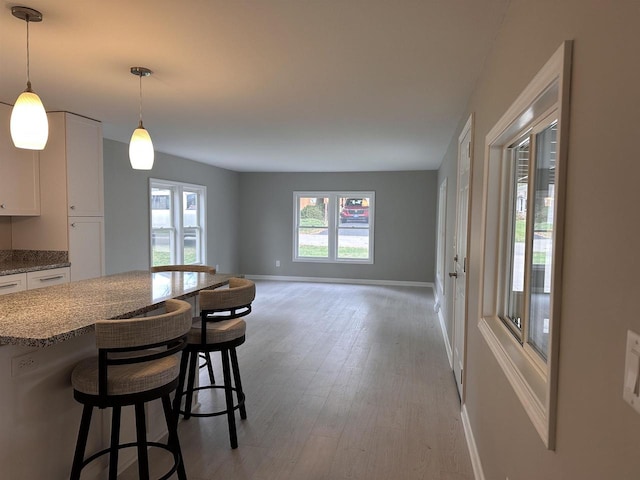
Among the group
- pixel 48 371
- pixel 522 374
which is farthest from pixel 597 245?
pixel 48 371

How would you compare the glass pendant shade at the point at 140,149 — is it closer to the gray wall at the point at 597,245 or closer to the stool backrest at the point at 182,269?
the stool backrest at the point at 182,269

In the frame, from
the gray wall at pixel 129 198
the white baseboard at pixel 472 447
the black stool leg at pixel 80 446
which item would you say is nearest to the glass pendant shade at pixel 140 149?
the black stool leg at pixel 80 446

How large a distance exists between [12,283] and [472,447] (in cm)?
373

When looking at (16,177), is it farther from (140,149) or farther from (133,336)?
(133,336)

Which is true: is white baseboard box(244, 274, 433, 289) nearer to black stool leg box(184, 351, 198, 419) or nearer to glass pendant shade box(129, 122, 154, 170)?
black stool leg box(184, 351, 198, 419)

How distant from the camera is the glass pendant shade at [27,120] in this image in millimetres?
1906

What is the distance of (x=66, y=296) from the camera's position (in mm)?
2252

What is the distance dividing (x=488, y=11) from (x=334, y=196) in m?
6.94

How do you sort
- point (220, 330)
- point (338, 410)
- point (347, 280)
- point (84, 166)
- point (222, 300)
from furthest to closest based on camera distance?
point (347, 280) < point (84, 166) < point (338, 410) < point (220, 330) < point (222, 300)

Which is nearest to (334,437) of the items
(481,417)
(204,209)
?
(481,417)

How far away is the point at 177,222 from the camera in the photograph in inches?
268

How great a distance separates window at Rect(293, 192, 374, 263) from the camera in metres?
8.73

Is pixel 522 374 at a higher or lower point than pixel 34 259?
lower

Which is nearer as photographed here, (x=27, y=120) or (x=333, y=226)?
(x=27, y=120)
